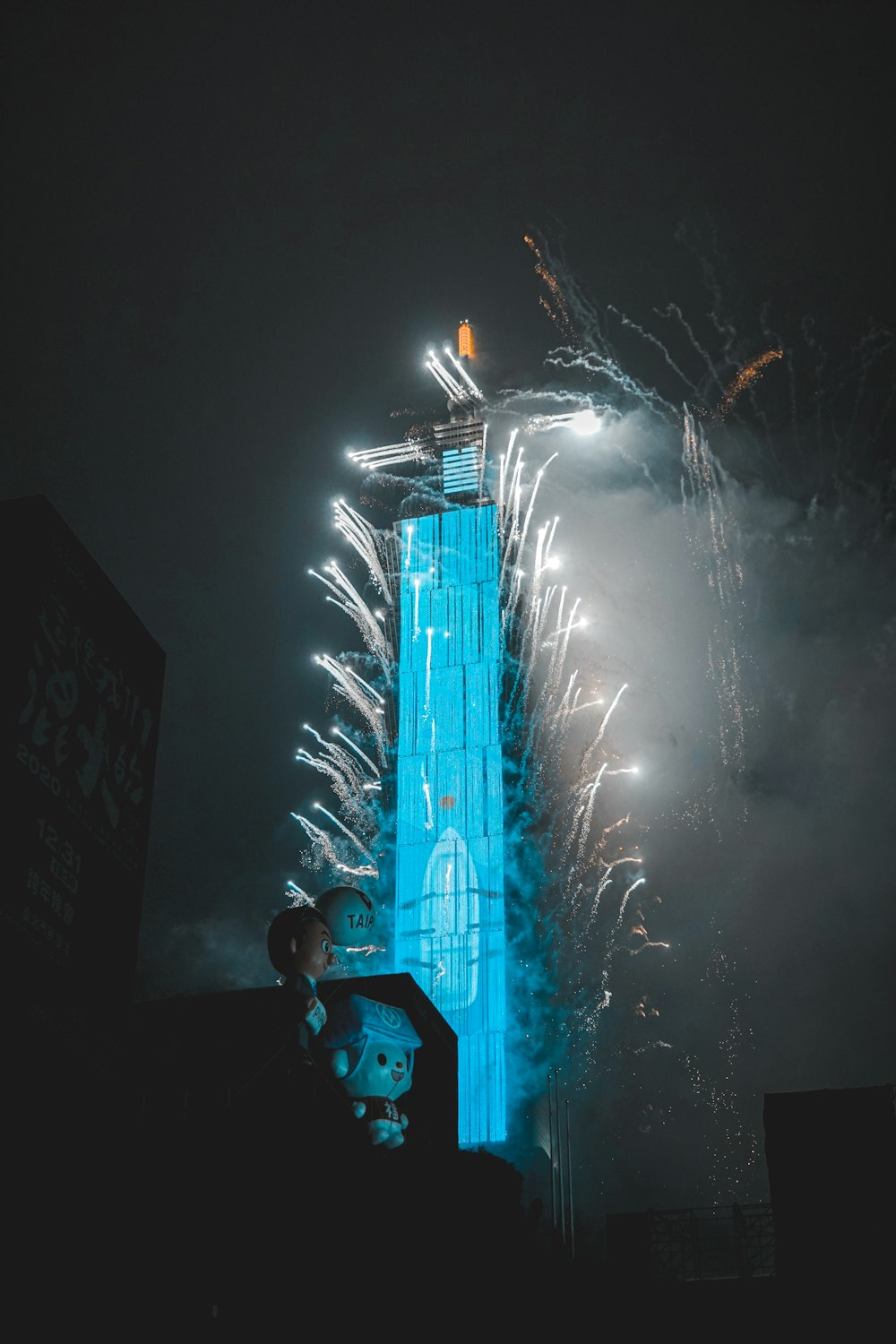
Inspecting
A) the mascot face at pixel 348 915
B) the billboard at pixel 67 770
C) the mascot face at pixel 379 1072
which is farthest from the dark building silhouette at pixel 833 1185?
the billboard at pixel 67 770

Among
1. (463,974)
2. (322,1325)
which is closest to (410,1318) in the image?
(322,1325)

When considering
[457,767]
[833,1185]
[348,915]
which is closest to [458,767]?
[457,767]

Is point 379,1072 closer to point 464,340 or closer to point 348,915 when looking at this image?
point 348,915

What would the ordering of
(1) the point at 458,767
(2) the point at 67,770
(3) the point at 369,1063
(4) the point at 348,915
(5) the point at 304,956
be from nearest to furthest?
(2) the point at 67,770 → (5) the point at 304,956 → (3) the point at 369,1063 → (4) the point at 348,915 → (1) the point at 458,767

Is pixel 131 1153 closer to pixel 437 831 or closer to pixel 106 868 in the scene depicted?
pixel 106 868

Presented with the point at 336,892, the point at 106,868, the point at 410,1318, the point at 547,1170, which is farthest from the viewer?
the point at 547,1170

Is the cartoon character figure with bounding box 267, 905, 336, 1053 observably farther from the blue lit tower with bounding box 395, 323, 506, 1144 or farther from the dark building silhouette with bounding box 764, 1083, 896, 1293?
the blue lit tower with bounding box 395, 323, 506, 1144
